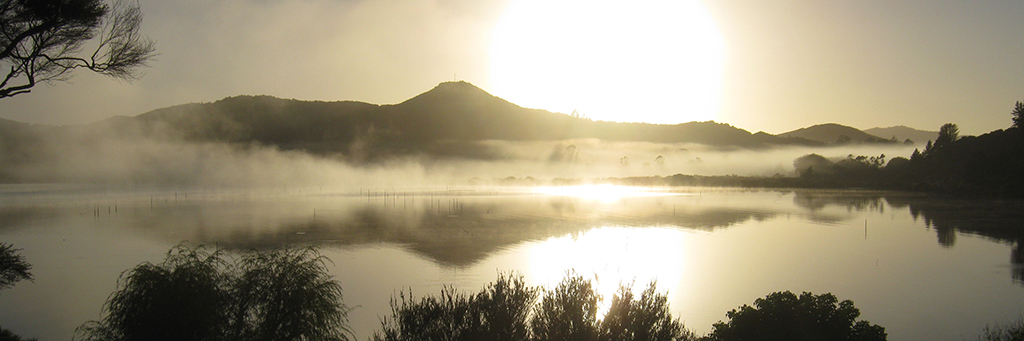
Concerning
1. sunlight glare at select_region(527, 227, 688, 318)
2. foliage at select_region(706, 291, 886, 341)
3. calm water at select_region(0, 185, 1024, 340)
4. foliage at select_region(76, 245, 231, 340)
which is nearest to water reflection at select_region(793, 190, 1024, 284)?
calm water at select_region(0, 185, 1024, 340)

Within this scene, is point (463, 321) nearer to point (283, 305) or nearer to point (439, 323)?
point (439, 323)

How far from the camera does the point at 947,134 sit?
122 metres

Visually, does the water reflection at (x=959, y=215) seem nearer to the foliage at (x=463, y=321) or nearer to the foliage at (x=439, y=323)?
the foliage at (x=463, y=321)

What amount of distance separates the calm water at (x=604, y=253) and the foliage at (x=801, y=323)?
3583mm

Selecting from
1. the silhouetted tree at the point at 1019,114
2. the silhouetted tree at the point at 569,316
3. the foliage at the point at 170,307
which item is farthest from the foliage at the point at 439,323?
the silhouetted tree at the point at 1019,114

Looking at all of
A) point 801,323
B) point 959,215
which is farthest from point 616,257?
point 959,215

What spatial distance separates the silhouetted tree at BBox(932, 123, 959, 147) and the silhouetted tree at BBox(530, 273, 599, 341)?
141 metres

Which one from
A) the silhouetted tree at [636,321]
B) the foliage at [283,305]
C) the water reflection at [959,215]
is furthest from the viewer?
the water reflection at [959,215]

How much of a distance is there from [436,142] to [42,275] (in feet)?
518

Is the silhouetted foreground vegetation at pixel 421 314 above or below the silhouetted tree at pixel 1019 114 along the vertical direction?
below

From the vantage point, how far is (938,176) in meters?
118

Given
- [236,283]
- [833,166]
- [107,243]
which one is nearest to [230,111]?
[107,243]

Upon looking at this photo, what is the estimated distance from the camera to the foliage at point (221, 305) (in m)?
13.9

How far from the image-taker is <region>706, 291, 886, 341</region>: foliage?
15.4 metres
